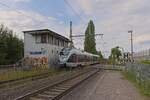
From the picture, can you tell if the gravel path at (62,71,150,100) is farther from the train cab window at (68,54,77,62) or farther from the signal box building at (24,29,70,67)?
the signal box building at (24,29,70,67)

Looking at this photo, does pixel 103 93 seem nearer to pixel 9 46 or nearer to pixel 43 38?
pixel 43 38

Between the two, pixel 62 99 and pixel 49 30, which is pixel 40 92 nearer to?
pixel 62 99

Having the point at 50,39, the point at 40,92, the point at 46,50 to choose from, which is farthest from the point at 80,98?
the point at 50,39

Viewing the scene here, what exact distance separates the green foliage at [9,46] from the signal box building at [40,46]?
589 cm

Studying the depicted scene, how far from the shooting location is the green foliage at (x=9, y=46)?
45.2 meters

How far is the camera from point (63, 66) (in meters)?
36.4

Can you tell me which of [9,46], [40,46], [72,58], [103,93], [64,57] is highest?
[9,46]

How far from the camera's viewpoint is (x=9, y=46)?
154ft

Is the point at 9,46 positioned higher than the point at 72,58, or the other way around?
the point at 9,46

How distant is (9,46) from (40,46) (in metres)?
9.76

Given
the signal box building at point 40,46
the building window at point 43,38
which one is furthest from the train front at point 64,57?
the building window at point 43,38

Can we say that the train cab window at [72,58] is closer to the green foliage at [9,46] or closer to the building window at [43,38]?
the building window at [43,38]

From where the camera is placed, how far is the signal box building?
130 ft

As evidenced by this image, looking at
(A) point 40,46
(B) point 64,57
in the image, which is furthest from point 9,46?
(B) point 64,57
